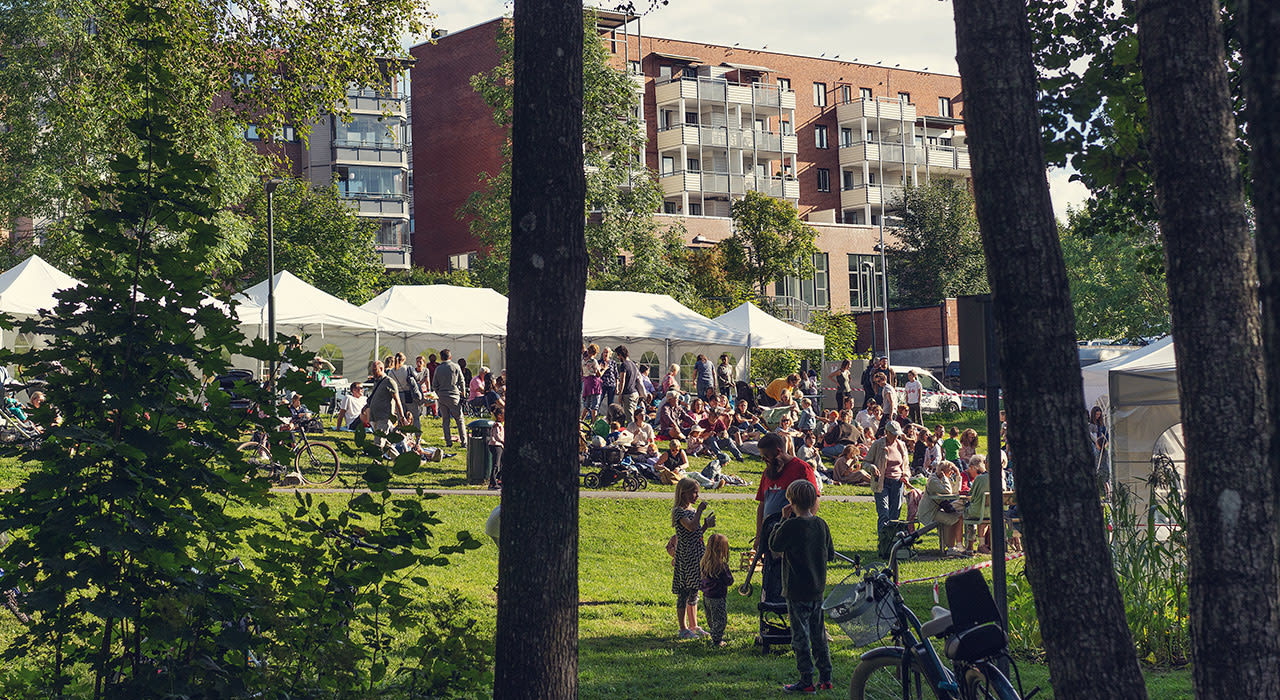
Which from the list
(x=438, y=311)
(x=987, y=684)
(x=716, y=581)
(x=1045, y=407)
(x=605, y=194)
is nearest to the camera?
(x=1045, y=407)

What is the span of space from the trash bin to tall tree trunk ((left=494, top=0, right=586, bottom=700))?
1522cm

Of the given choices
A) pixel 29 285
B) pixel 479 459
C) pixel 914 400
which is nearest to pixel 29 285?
pixel 29 285

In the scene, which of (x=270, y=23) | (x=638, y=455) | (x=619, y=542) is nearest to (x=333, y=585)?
(x=270, y=23)

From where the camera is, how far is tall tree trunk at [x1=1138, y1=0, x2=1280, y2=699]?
4.81m

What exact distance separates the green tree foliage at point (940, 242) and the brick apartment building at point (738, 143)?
2172 millimetres

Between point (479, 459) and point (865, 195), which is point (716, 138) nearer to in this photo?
point (865, 195)

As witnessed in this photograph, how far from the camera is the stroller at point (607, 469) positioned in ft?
71.8

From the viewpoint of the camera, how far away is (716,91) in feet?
240

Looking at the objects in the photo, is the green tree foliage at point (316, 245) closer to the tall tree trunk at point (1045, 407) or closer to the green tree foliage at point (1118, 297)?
the green tree foliage at point (1118, 297)

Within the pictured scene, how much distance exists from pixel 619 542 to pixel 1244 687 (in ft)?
43.5

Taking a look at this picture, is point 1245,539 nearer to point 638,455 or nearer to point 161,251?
point 161,251

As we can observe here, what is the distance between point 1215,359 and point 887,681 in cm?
331

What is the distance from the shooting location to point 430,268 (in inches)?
2842

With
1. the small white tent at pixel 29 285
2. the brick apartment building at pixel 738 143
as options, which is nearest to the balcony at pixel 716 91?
the brick apartment building at pixel 738 143
